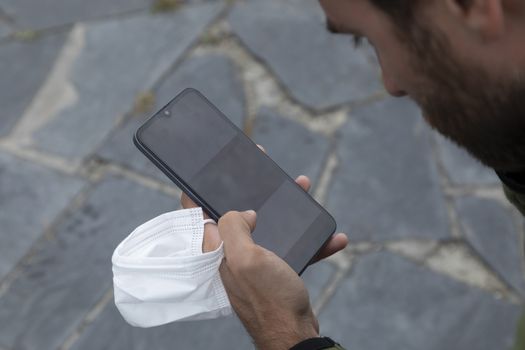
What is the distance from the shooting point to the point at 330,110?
3.23 m

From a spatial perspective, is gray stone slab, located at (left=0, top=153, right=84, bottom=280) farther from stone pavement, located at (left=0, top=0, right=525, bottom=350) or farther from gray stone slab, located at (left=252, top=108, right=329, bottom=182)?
gray stone slab, located at (left=252, top=108, right=329, bottom=182)

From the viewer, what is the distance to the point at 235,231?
5.72 feet

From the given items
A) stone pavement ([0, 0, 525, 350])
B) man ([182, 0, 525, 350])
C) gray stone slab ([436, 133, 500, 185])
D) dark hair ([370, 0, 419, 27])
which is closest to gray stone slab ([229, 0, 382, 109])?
stone pavement ([0, 0, 525, 350])

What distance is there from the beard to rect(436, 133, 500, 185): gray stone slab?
1.42 metres

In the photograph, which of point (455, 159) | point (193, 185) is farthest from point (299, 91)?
point (193, 185)

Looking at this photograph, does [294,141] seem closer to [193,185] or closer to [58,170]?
[58,170]

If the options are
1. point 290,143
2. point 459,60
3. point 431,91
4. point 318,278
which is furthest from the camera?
point 290,143

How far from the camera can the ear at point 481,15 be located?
1.27 m

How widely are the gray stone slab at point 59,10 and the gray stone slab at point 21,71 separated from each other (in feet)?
0.33

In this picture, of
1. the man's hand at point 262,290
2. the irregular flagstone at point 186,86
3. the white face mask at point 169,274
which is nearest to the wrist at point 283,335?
the man's hand at point 262,290

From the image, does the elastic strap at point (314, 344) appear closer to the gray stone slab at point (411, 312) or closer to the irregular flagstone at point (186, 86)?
the gray stone slab at point (411, 312)

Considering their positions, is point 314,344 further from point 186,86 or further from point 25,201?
point 186,86

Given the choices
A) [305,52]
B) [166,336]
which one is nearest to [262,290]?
[166,336]

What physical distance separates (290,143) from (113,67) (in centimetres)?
87
